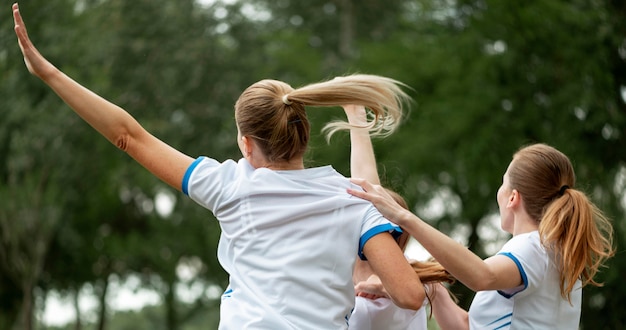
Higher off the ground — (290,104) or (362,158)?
(290,104)

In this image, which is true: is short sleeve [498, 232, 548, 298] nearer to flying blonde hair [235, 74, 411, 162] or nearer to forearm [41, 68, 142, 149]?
flying blonde hair [235, 74, 411, 162]

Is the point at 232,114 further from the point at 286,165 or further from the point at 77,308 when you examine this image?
the point at 286,165

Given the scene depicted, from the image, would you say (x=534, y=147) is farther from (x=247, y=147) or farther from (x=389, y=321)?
(x=247, y=147)

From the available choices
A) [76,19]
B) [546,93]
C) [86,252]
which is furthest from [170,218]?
[546,93]

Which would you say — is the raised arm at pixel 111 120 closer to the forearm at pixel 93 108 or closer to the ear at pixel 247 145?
the forearm at pixel 93 108

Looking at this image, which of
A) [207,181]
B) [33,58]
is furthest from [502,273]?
[33,58]

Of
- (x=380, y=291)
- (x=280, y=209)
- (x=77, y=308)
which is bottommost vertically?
(x=77, y=308)

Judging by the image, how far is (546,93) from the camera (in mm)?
19047

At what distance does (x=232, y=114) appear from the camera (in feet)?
75.0

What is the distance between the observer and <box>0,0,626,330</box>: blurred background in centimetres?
1812

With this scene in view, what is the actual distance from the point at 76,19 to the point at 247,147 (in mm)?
20317

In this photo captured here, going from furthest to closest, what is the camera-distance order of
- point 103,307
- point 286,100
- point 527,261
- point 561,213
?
point 103,307
point 561,213
point 527,261
point 286,100

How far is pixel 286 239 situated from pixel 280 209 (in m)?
0.10

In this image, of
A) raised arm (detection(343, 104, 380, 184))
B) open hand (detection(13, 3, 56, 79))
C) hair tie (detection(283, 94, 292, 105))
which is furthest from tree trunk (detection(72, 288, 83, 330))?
hair tie (detection(283, 94, 292, 105))
